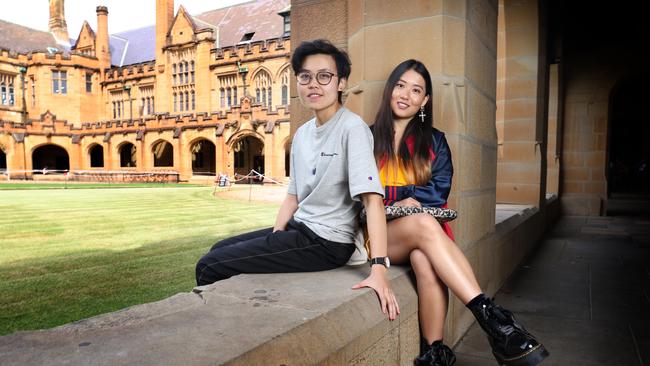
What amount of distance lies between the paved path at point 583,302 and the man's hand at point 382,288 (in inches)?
29.9

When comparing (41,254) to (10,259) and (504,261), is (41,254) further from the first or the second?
(504,261)

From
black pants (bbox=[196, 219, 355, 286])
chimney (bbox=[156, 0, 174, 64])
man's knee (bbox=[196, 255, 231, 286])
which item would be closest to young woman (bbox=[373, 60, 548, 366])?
black pants (bbox=[196, 219, 355, 286])

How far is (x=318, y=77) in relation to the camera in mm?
1847

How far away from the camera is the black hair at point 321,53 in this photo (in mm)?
1823

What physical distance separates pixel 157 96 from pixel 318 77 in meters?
38.0

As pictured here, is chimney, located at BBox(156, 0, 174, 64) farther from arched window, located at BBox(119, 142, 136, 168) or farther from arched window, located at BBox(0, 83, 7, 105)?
arched window, located at BBox(0, 83, 7, 105)

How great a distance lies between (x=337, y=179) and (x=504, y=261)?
229 cm

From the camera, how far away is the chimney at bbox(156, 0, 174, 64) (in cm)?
3600

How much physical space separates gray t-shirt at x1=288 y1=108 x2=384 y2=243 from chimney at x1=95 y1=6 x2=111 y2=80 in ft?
146

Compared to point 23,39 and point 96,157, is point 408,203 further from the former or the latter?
point 23,39

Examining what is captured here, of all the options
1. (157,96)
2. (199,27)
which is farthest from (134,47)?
(199,27)

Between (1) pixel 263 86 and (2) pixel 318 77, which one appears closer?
(2) pixel 318 77

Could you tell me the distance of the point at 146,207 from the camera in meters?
11.4

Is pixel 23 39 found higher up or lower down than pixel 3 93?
higher up
